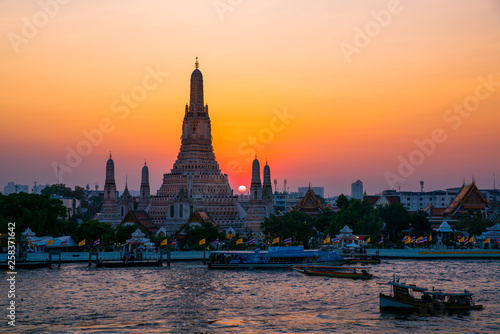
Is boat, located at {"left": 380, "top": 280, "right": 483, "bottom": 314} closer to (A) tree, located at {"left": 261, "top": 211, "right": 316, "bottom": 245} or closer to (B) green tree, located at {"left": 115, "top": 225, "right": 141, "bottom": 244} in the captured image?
(A) tree, located at {"left": 261, "top": 211, "right": 316, "bottom": 245}

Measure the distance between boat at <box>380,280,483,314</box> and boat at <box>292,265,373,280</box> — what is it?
60.0 feet

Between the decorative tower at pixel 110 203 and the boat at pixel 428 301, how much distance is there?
243 feet

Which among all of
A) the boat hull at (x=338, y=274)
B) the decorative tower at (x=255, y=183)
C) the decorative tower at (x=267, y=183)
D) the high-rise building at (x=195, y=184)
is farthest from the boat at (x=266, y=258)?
the decorative tower at (x=267, y=183)

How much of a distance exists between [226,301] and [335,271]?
23834 mm

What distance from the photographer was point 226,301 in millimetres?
57281

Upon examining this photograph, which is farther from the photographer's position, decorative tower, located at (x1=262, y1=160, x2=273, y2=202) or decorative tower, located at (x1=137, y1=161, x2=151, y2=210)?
decorative tower, located at (x1=137, y1=161, x2=151, y2=210)

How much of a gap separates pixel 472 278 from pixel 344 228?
32.5 metres

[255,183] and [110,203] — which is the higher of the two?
[255,183]

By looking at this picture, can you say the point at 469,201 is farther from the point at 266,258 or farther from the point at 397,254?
the point at 266,258

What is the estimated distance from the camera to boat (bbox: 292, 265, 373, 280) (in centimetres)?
7238

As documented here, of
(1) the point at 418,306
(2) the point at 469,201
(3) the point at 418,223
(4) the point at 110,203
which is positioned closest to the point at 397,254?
(3) the point at 418,223

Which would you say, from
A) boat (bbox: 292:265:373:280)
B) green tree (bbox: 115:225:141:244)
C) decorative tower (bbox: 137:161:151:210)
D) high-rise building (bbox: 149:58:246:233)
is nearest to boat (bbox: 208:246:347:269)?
boat (bbox: 292:265:373:280)

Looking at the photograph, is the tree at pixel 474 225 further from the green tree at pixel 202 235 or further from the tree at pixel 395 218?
the green tree at pixel 202 235

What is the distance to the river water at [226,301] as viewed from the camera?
1874 inches
